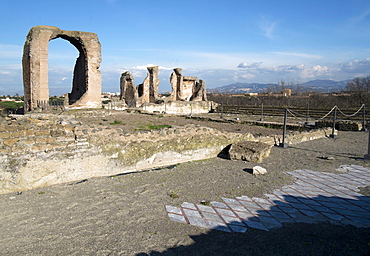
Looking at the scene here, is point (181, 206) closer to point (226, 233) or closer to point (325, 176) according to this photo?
point (226, 233)

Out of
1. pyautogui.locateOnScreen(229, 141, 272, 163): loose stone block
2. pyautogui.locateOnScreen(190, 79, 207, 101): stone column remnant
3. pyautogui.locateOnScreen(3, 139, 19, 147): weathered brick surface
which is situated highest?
pyautogui.locateOnScreen(190, 79, 207, 101): stone column remnant

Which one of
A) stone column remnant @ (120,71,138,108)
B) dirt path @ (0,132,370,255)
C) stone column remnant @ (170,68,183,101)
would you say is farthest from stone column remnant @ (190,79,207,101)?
dirt path @ (0,132,370,255)

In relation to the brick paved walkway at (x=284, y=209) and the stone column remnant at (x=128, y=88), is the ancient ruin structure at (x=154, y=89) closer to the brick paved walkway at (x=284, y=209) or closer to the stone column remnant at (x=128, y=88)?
the stone column remnant at (x=128, y=88)

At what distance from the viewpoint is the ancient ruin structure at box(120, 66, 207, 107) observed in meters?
27.5

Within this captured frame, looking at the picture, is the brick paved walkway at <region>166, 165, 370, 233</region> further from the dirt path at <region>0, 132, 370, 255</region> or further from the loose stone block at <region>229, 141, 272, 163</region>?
the loose stone block at <region>229, 141, 272, 163</region>

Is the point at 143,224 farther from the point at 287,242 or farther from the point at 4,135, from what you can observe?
the point at 4,135

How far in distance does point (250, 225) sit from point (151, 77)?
27.5 metres

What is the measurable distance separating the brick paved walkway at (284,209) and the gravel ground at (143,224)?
0.19 metres

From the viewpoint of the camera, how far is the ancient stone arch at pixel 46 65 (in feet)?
60.6

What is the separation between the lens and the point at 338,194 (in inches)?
195


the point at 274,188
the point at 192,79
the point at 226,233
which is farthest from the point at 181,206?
the point at 192,79

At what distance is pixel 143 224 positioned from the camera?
3.68 meters

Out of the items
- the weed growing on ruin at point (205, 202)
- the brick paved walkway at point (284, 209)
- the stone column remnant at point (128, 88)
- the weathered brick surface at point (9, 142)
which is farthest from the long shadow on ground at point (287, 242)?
the stone column remnant at point (128, 88)

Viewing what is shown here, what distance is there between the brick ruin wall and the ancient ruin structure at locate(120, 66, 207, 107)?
19.1 meters
